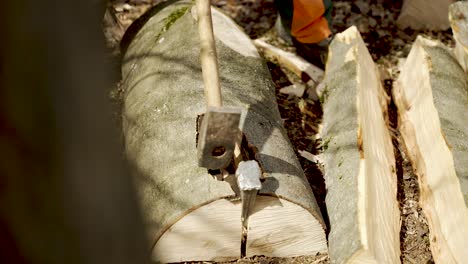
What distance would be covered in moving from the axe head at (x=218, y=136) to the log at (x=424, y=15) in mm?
2940

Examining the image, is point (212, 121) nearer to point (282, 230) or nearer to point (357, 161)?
point (282, 230)

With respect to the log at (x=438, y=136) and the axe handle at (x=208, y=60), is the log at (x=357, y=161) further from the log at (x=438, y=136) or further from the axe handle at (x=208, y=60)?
the axe handle at (x=208, y=60)

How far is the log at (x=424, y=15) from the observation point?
15.4 ft

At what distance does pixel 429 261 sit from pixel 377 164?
0.63m

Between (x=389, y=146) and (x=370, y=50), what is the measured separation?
4.39ft

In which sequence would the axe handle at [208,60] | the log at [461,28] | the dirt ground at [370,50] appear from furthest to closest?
the log at [461,28] < the dirt ground at [370,50] < the axe handle at [208,60]

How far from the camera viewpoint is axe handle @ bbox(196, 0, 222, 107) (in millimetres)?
2668

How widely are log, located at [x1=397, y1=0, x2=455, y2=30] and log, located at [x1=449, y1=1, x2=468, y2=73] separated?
938mm

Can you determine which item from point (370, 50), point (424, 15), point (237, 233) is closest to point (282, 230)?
point (237, 233)

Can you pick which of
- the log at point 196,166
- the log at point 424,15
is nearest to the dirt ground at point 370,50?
the log at point 424,15

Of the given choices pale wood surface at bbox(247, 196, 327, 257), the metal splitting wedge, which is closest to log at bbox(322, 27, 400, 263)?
pale wood surface at bbox(247, 196, 327, 257)

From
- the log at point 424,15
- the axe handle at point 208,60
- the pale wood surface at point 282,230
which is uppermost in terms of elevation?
the axe handle at point 208,60

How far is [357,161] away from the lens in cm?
297

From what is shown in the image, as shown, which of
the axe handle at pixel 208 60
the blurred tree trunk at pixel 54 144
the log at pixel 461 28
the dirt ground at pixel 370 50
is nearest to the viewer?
the blurred tree trunk at pixel 54 144
